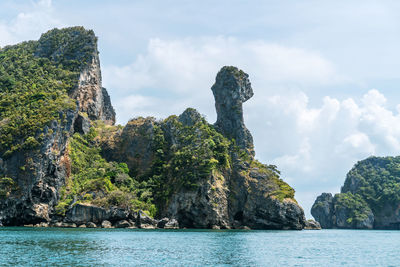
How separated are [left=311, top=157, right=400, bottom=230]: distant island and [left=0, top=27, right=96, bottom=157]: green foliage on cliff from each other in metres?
114

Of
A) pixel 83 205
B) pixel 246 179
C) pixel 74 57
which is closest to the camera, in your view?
pixel 83 205

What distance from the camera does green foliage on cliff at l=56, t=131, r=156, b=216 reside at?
84938 millimetres

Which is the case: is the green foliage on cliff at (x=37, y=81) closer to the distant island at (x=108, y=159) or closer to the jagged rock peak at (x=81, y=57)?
the jagged rock peak at (x=81, y=57)

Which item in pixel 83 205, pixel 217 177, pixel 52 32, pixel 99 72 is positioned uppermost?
pixel 52 32

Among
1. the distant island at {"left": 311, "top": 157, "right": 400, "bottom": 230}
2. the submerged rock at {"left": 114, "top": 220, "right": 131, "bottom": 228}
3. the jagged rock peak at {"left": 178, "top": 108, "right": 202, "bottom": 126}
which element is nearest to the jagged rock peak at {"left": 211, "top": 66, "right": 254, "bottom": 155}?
the jagged rock peak at {"left": 178, "top": 108, "right": 202, "bottom": 126}

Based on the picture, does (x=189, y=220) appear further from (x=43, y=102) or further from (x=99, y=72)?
(x=99, y=72)

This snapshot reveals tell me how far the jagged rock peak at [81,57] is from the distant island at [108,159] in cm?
34

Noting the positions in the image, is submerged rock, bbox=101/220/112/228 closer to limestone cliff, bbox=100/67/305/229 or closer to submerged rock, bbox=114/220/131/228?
submerged rock, bbox=114/220/131/228

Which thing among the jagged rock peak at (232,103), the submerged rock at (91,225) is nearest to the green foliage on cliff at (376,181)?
the jagged rock peak at (232,103)

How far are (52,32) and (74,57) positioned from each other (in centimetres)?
1864

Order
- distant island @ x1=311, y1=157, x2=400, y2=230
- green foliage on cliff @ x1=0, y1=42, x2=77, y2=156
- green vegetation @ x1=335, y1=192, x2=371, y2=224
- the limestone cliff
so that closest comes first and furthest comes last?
1. green foliage on cliff @ x1=0, y1=42, x2=77, y2=156
2. the limestone cliff
3. green vegetation @ x1=335, y1=192, x2=371, y2=224
4. distant island @ x1=311, y1=157, x2=400, y2=230

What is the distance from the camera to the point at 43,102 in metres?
96.6

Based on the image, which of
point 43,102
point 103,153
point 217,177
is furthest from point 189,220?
point 43,102

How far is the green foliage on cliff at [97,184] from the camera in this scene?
84.9 meters
